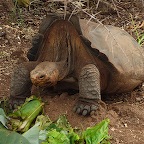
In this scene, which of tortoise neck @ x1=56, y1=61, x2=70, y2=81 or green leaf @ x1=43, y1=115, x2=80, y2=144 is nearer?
green leaf @ x1=43, y1=115, x2=80, y2=144

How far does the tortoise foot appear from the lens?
3.39m

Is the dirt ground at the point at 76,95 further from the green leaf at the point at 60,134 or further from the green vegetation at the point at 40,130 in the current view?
the green leaf at the point at 60,134

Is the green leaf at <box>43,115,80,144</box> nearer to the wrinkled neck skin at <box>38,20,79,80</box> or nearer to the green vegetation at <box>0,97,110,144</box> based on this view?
the green vegetation at <box>0,97,110,144</box>

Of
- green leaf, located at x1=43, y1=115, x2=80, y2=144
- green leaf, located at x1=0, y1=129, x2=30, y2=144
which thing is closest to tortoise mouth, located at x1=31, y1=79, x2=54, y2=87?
green leaf, located at x1=43, y1=115, x2=80, y2=144

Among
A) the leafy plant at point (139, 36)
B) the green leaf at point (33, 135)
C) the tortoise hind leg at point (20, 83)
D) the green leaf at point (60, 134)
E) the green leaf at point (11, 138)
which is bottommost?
→ the leafy plant at point (139, 36)

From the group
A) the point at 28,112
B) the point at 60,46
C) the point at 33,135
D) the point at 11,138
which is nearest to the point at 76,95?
the point at 60,46

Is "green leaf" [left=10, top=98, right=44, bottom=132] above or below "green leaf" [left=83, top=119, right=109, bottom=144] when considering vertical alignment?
below

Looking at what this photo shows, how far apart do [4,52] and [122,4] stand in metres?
1.89

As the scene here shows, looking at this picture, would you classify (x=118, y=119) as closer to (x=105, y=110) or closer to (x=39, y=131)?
(x=105, y=110)

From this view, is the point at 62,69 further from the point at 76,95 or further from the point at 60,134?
the point at 60,134

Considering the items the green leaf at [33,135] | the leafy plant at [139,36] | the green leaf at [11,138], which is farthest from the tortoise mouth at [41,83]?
the leafy plant at [139,36]

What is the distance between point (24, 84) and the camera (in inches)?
143

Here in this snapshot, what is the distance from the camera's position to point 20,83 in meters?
3.61

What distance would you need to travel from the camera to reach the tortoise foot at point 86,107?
3389 mm
